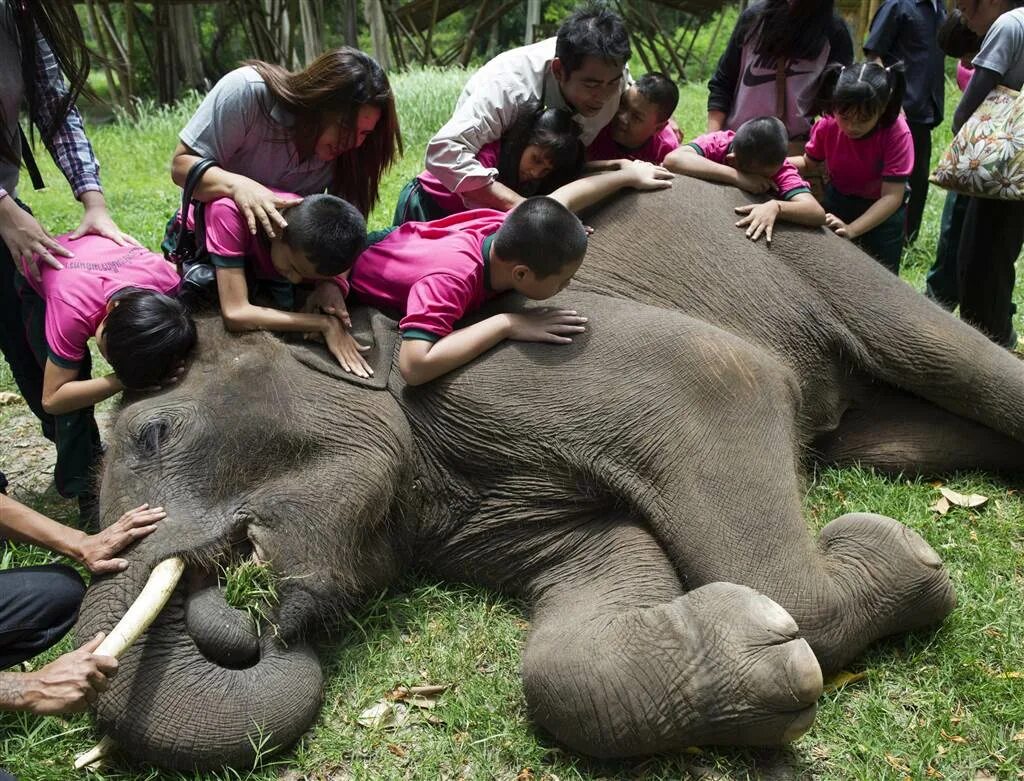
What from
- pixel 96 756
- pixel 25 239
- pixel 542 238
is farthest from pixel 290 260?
pixel 96 756

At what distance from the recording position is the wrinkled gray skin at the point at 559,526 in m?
2.85

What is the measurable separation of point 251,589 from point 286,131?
6.01 feet

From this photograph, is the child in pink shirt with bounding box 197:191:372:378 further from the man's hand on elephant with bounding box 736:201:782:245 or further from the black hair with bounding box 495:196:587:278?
the man's hand on elephant with bounding box 736:201:782:245

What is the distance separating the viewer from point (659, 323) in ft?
12.3

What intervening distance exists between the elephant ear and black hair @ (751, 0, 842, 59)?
287 centimetres

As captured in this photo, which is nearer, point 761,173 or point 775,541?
point 775,541

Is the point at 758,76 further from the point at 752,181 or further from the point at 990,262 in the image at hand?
the point at 990,262

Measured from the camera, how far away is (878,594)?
3252 mm

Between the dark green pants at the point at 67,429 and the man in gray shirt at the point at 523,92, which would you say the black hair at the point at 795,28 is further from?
the dark green pants at the point at 67,429

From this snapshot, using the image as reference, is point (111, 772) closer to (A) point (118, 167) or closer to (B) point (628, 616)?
(B) point (628, 616)

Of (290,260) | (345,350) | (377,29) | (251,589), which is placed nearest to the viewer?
(251,589)

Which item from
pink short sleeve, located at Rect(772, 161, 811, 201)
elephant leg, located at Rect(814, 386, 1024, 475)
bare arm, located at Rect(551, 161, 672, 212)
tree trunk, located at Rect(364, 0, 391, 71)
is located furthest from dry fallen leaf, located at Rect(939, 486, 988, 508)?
tree trunk, located at Rect(364, 0, 391, 71)

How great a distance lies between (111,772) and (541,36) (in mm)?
19042

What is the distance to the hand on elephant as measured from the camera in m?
2.53
